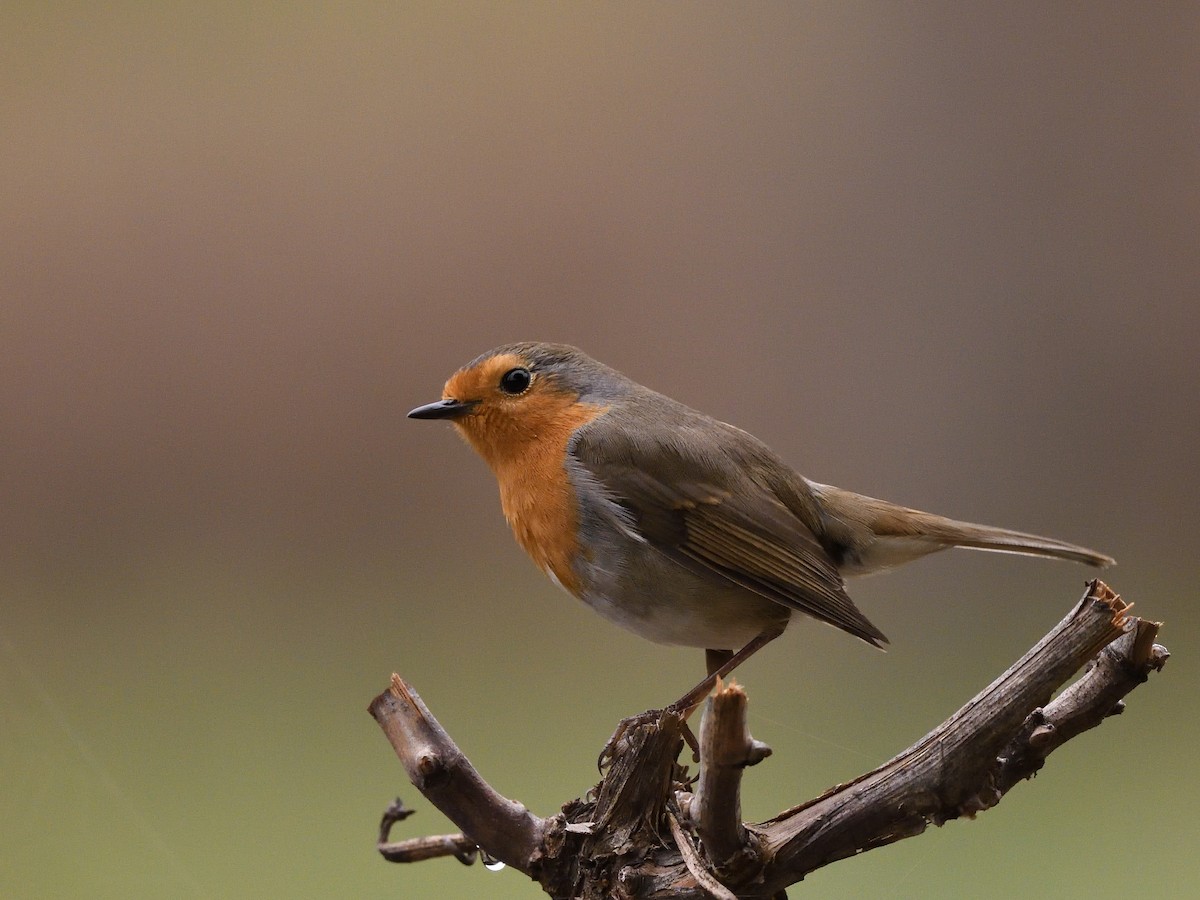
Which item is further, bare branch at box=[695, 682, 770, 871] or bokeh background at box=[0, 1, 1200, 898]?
bokeh background at box=[0, 1, 1200, 898]

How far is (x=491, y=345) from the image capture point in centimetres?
245

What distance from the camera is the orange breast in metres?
1.58

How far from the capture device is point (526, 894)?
2242 mm

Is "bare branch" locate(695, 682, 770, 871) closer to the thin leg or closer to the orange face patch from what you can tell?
the thin leg

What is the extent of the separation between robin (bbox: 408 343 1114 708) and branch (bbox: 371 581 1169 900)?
0.20 meters

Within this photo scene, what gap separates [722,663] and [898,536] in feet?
1.15

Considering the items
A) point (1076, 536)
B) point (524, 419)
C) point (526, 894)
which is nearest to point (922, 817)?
point (524, 419)

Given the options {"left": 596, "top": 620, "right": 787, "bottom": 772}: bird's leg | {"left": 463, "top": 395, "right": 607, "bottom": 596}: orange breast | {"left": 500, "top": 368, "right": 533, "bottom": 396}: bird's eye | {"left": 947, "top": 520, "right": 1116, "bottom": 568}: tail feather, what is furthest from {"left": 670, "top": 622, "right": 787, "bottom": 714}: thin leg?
{"left": 500, "top": 368, "right": 533, "bottom": 396}: bird's eye

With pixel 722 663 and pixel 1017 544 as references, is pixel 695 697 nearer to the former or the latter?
pixel 722 663

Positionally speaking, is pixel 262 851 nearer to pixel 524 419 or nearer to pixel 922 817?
pixel 524 419

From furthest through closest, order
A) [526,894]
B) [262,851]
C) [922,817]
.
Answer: [526,894] < [262,851] < [922,817]

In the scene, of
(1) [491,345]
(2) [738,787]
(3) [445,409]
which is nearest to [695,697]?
(2) [738,787]

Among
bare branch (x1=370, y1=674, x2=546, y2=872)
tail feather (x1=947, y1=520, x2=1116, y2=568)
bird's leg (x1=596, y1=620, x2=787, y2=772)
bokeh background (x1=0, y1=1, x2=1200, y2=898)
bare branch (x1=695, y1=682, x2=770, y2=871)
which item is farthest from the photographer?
bokeh background (x1=0, y1=1, x2=1200, y2=898)

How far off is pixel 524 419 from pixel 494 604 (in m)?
1.37
